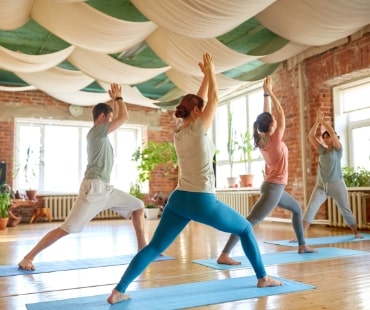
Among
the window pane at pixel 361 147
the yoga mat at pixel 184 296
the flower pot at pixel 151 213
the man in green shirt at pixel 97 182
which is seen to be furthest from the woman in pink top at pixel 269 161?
the flower pot at pixel 151 213

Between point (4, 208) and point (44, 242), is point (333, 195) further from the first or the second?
point (4, 208)

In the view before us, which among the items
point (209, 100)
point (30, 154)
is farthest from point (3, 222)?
point (209, 100)

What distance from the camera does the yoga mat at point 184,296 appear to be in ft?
7.37

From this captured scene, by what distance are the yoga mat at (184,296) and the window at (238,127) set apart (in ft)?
18.6

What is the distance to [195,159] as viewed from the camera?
91.0 inches

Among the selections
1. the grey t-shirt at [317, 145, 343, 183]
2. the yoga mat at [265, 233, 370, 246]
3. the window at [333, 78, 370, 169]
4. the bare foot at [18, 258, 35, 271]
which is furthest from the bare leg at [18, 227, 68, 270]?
the window at [333, 78, 370, 169]

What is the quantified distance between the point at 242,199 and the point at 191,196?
594 centimetres

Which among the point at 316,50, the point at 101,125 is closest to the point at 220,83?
the point at 316,50

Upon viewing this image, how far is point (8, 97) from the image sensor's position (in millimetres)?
8984

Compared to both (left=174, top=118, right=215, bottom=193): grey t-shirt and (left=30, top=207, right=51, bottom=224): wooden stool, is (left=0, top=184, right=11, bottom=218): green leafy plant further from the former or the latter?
(left=174, top=118, right=215, bottom=193): grey t-shirt

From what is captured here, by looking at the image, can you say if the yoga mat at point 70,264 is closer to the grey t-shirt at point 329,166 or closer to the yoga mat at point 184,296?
the yoga mat at point 184,296

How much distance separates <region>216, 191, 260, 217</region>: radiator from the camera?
7.84 meters

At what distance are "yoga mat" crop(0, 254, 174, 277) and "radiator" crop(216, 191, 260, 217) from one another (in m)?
4.22

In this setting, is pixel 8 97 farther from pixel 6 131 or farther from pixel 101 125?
pixel 101 125
